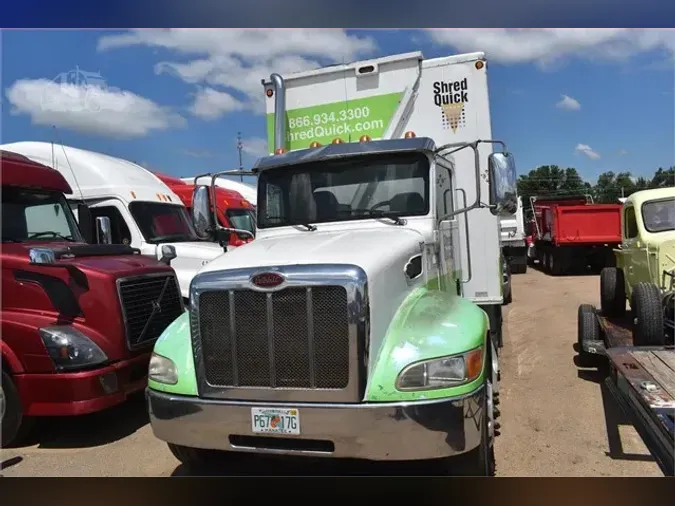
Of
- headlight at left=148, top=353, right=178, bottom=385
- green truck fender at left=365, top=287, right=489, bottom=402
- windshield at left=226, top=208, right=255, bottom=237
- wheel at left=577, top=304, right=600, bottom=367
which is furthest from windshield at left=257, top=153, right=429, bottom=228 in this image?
windshield at left=226, top=208, right=255, bottom=237

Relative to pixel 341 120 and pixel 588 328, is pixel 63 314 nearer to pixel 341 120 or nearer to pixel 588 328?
pixel 341 120

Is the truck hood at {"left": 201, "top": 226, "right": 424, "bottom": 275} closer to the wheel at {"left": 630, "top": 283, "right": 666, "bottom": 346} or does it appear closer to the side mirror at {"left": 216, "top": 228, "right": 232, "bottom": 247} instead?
the side mirror at {"left": 216, "top": 228, "right": 232, "bottom": 247}

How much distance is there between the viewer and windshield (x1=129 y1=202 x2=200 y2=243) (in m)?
7.59

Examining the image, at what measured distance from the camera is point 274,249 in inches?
146

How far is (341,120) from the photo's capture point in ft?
19.0

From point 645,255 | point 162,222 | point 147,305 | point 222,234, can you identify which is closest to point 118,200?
point 162,222

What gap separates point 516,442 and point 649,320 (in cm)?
214

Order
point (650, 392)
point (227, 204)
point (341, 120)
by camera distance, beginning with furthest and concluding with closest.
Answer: point (227, 204) → point (341, 120) → point (650, 392)

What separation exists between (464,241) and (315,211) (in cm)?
191

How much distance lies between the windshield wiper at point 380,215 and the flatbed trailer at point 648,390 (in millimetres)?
2028

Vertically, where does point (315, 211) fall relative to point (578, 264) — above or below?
above

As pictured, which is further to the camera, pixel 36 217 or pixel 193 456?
pixel 36 217

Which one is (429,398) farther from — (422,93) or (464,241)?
(422,93)

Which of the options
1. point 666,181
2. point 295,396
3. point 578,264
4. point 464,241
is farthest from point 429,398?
point 578,264
